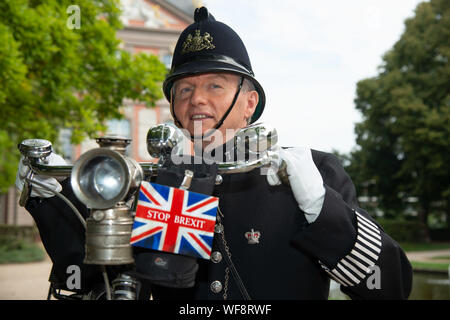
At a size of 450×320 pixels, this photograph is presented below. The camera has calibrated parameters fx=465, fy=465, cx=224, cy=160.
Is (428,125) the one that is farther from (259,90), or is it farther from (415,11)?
(259,90)

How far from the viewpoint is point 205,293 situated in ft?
6.79

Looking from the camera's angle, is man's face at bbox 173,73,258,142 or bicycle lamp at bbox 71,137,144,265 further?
man's face at bbox 173,73,258,142

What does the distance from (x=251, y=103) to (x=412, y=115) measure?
2324cm

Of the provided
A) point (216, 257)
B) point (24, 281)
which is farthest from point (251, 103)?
point (24, 281)

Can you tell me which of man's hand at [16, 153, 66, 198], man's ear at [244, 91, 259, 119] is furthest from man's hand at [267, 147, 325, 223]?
man's hand at [16, 153, 66, 198]

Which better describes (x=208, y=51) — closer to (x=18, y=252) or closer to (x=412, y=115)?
(x=18, y=252)

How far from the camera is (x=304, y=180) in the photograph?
1.77 m

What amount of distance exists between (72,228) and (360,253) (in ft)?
4.13

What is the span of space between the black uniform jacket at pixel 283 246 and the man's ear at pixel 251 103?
0.47 meters

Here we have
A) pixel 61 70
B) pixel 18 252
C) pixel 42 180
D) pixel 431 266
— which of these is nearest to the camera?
pixel 42 180

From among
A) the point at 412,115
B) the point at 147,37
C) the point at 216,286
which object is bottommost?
the point at 216,286

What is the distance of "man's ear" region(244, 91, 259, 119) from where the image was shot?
2578 millimetres

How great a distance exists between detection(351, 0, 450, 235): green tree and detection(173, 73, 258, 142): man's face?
2172 cm

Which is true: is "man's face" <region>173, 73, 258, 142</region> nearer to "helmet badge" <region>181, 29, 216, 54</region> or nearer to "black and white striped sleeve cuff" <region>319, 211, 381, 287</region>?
"helmet badge" <region>181, 29, 216, 54</region>
